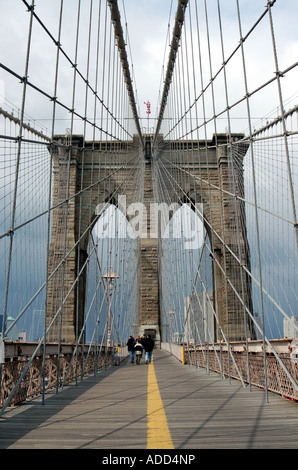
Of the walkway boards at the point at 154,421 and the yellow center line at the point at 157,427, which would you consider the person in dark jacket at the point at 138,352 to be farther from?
the yellow center line at the point at 157,427

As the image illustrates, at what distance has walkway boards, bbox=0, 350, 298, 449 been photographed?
6.96 feet

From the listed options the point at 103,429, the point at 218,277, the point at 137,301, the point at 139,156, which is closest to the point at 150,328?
the point at 137,301

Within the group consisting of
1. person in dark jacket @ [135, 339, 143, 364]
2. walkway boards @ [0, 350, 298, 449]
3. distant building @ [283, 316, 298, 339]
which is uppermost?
distant building @ [283, 316, 298, 339]

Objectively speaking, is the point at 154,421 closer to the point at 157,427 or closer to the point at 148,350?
the point at 157,427

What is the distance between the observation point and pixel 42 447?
6.74 feet

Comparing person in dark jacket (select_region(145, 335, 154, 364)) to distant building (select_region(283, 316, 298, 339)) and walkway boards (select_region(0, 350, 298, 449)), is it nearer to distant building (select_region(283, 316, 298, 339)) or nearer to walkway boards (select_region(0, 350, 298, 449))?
distant building (select_region(283, 316, 298, 339))

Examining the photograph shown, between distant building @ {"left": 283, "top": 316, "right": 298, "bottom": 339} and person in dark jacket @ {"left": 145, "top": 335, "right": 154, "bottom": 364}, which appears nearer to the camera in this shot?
distant building @ {"left": 283, "top": 316, "right": 298, "bottom": 339}

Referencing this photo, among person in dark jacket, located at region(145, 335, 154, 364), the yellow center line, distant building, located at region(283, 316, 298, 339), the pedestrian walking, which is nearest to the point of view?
the yellow center line

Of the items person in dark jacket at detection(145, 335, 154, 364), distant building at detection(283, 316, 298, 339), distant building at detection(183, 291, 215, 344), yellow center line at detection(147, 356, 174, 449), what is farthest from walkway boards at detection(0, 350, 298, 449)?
person in dark jacket at detection(145, 335, 154, 364)

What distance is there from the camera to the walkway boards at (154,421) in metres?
2.12

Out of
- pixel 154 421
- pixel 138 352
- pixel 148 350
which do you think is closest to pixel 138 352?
pixel 138 352

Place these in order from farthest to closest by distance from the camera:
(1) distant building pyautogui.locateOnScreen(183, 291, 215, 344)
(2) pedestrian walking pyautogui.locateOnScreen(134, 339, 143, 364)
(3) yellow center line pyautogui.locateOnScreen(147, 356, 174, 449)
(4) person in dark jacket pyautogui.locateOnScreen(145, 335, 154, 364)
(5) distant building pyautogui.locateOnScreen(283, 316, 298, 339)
Answer: (4) person in dark jacket pyautogui.locateOnScreen(145, 335, 154, 364)
(2) pedestrian walking pyautogui.locateOnScreen(134, 339, 143, 364)
(1) distant building pyautogui.locateOnScreen(183, 291, 215, 344)
(5) distant building pyautogui.locateOnScreen(283, 316, 298, 339)
(3) yellow center line pyautogui.locateOnScreen(147, 356, 174, 449)
